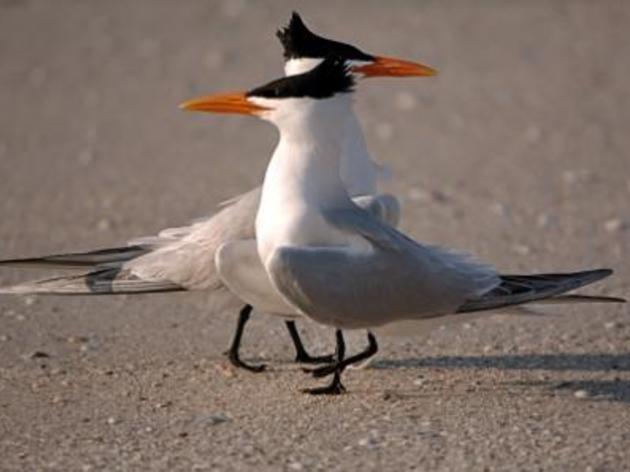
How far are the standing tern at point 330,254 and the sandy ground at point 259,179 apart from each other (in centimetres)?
37

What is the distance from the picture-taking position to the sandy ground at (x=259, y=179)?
4.96 metres

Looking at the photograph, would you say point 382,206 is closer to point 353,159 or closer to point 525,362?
point 353,159

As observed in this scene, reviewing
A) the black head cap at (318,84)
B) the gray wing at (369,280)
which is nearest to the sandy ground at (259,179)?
the gray wing at (369,280)

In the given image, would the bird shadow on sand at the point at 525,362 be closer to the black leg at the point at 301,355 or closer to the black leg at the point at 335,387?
the black leg at the point at 301,355

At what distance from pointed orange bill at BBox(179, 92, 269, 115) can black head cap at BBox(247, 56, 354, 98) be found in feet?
0.38

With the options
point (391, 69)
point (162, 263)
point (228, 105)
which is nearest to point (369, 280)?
point (228, 105)

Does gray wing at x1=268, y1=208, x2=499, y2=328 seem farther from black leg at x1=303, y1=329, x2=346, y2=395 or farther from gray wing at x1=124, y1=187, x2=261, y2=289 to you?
gray wing at x1=124, y1=187, x2=261, y2=289

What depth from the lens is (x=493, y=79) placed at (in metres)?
11.6

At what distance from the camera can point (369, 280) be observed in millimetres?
5156

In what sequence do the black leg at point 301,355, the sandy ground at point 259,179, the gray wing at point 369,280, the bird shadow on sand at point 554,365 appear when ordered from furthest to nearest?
1. the black leg at point 301,355
2. the bird shadow on sand at point 554,365
3. the gray wing at point 369,280
4. the sandy ground at point 259,179

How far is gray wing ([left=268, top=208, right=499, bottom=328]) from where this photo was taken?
5.09 metres

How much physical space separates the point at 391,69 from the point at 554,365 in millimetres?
1380

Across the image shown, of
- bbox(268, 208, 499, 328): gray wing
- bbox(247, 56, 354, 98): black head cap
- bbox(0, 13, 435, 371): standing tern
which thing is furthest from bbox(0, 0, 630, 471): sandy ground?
bbox(247, 56, 354, 98): black head cap

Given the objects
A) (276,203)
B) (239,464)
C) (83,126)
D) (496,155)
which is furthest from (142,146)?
(239,464)
